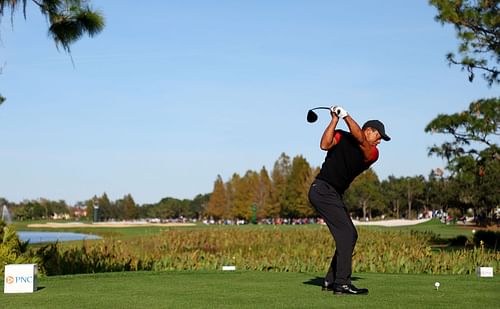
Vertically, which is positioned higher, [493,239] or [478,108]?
[478,108]

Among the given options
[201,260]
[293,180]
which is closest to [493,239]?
[201,260]

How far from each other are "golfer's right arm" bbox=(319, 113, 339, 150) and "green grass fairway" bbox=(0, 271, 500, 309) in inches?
68.9

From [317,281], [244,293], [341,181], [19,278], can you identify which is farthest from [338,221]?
[19,278]

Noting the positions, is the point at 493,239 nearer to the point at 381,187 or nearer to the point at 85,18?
the point at 85,18

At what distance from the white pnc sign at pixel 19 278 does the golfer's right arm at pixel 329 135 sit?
12.6 feet

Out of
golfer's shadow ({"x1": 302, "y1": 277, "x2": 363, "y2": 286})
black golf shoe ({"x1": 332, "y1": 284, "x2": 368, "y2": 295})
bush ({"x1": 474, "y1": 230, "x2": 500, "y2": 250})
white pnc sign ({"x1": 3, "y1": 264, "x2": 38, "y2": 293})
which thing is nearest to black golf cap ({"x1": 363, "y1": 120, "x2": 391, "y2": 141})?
black golf shoe ({"x1": 332, "y1": 284, "x2": 368, "y2": 295})

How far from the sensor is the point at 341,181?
831 cm

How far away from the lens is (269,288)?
29.3 ft

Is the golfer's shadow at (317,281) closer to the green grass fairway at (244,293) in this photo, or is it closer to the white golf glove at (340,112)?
the green grass fairway at (244,293)

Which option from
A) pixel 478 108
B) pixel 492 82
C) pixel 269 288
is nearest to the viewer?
pixel 269 288

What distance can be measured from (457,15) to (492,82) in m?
2.71

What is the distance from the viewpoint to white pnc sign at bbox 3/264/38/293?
334 inches

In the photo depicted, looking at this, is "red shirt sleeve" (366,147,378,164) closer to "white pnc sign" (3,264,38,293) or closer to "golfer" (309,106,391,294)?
"golfer" (309,106,391,294)

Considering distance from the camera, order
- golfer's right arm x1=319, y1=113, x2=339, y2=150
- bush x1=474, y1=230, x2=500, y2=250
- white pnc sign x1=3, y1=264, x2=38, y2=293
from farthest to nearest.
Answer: bush x1=474, y1=230, x2=500, y2=250 < white pnc sign x1=3, y1=264, x2=38, y2=293 < golfer's right arm x1=319, y1=113, x2=339, y2=150
